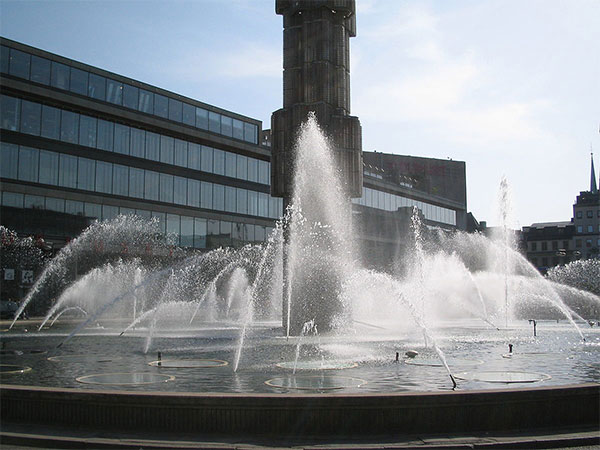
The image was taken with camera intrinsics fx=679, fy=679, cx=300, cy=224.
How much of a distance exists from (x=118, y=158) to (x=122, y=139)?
1.63m

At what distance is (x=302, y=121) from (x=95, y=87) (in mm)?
27385

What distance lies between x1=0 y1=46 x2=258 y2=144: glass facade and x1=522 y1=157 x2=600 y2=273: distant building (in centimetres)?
8140

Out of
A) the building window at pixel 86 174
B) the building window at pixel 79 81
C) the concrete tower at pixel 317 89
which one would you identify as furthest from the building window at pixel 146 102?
the concrete tower at pixel 317 89

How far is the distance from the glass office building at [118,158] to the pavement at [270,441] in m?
38.4

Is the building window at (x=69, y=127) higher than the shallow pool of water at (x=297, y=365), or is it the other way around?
the building window at (x=69, y=127)

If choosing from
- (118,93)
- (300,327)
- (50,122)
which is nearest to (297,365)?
(300,327)

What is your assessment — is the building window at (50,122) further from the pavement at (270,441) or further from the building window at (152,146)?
the pavement at (270,441)

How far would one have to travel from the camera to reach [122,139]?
5194 cm

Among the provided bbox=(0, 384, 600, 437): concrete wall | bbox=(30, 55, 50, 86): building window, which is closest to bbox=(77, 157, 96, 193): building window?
bbox=(30, 55, 50, 86): building window

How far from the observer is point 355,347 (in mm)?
19141

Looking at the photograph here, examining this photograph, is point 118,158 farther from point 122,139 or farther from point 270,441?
point 270,441

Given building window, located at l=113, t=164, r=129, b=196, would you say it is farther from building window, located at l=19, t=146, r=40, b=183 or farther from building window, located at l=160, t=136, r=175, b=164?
building window, located at l=19, t=146, r=40, b=183

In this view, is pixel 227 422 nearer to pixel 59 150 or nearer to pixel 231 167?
pixel 59 150

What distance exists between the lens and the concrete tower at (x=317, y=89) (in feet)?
92.1
